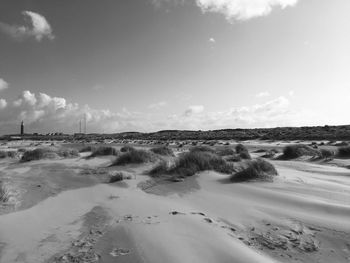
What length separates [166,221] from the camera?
5.10m

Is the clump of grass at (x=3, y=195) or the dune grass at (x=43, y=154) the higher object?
the dune grass at (x=43, y=154)

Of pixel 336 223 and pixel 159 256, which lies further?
pixel 336 223

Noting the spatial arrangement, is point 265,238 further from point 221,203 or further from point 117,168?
point 117,168

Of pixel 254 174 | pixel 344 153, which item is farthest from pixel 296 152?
pixel 254 174

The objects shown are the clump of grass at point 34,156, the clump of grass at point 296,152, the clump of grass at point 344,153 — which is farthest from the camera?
the clump of grass at point 296,152

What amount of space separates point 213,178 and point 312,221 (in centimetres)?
421

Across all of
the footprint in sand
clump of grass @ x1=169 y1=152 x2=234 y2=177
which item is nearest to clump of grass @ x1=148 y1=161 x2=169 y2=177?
clump of grass @ x1=169 y1=152 x2=234 y2=177

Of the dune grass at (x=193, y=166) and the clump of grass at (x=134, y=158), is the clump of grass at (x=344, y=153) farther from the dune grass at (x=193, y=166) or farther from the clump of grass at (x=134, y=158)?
the clump of grass at (x=134, y=158)

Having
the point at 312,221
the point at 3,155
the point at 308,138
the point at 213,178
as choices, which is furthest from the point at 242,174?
the point at 308,138

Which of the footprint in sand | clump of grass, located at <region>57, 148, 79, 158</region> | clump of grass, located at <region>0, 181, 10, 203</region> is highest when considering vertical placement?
clump of grass, located at <region>57, 148, 79, 158</region>

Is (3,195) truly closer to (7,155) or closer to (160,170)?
(160,170)

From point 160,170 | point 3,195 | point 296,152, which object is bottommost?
point 3,195

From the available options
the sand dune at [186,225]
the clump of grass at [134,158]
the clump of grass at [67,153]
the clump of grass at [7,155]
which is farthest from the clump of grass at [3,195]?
the clump of grass at [7,155]

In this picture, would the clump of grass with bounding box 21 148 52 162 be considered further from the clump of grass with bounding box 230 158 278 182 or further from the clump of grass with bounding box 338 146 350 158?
the clump of grass with bounding box 338 146 350 158
